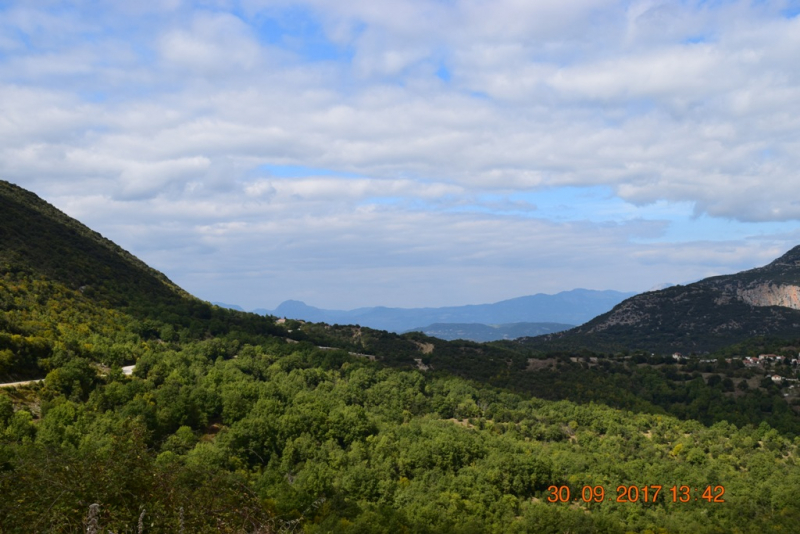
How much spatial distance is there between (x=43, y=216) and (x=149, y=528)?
8987cm

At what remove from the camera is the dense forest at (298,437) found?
1023cm

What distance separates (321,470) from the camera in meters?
35.5

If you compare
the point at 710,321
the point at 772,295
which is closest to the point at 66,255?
the point at 710,321

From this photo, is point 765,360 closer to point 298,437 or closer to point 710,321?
point 710,321

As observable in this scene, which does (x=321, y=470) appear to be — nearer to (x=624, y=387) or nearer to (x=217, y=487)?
(x=217, y=487)
